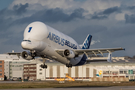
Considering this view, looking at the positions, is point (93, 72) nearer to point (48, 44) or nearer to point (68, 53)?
point (68, 53)

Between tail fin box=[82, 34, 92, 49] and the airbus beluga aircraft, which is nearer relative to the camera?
the airbus beluga aircraft

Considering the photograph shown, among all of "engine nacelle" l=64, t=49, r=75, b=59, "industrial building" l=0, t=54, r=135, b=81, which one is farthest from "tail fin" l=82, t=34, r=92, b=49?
"industrial building" l=0, t=54, r=135, b=81

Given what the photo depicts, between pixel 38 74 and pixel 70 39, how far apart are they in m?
81.8

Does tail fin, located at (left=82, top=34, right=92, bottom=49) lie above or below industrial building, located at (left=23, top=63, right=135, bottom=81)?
above

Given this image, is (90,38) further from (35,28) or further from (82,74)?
(82,74)

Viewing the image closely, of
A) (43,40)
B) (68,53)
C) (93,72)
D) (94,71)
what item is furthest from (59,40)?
(94,71)

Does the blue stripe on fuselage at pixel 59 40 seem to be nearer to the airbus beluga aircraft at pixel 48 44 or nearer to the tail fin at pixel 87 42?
the airbus beluga aircraft at pixel 48 44

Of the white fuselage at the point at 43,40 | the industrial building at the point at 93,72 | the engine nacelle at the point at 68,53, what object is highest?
the white fuselage at the point at 43,40

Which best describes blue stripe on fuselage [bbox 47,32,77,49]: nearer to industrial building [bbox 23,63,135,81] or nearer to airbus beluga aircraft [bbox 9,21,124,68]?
airbus beluga aircraft [bbox 9,21,124,68]

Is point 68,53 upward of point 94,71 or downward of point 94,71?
upward

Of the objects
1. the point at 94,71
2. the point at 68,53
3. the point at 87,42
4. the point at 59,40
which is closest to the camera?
the point at 59,40

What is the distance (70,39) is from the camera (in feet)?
202

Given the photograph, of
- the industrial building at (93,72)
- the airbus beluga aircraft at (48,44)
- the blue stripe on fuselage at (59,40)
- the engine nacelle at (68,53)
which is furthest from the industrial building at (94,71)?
the engine nacelle at (68,53)

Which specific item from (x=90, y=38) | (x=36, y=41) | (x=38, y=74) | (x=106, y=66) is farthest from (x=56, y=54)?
(x=38, y=74)
